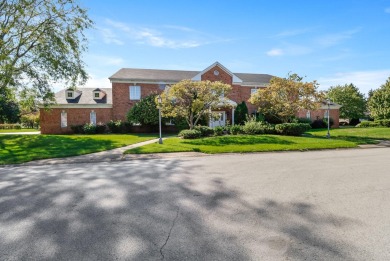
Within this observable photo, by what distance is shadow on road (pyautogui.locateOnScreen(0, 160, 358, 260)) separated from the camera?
128 inches

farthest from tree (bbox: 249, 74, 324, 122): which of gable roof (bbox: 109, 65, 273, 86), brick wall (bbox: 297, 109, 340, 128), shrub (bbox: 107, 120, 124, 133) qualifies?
brick wall (bbox: 297, 109, 340, 128)

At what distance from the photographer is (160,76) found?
103ft

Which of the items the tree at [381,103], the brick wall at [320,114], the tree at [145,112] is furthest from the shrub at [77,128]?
the tree at [381,103]

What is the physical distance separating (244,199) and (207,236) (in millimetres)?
1940

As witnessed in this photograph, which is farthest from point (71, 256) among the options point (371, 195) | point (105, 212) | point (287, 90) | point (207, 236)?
point (287, 90)

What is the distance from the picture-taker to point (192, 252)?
10.6 ft

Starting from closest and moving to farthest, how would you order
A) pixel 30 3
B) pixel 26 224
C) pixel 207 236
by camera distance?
1. pixel 207 236
2. pixel 26 224
3. pixel 30 3

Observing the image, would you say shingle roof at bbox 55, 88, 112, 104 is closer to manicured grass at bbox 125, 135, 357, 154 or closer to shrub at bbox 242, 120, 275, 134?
manicured grass at bbox 125, 135, 357, 154

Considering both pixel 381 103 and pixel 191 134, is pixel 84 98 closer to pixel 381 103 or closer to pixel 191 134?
pixel 191 134

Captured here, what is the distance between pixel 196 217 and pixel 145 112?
22693mm

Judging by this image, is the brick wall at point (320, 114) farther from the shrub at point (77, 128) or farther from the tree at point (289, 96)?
the shrub at point (77, 128)

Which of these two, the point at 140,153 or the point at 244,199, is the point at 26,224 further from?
the point at 140,153

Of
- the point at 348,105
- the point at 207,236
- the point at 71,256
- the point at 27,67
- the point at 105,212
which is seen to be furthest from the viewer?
the point at 348,105

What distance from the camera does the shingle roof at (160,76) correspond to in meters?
29.5
